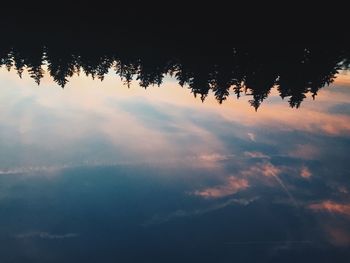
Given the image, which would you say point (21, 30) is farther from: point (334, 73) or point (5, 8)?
point (334, 73)

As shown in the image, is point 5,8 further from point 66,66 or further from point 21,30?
point 66,66

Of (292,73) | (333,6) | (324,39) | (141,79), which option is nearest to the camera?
(333,6)

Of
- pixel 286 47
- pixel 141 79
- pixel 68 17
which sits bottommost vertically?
pixel 141 79

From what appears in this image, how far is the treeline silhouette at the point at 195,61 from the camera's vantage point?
12.0 metres

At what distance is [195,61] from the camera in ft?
40.7

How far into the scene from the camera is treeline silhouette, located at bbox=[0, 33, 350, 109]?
39.3 ft

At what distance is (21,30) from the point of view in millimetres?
12516

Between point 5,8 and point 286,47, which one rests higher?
point 5,8

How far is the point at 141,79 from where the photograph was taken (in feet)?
44.7

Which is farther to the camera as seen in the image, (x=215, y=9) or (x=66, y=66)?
(x=66, y=66)

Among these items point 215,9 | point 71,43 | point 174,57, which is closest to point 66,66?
point 71,43

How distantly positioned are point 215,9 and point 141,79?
3.96 m

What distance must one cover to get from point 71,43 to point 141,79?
9.45ft

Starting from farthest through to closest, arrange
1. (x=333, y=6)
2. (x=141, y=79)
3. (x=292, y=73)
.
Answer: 1. (x=141, y=79)
2. (x=292, y=73)
3. (x=333, y=6)
